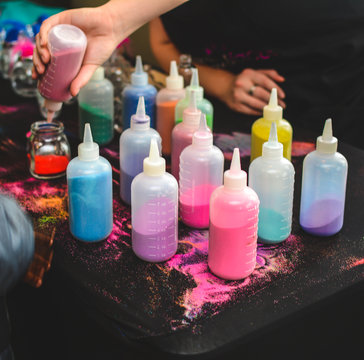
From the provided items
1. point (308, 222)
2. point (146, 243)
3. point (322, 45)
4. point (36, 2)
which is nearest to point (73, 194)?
point (146, 243)

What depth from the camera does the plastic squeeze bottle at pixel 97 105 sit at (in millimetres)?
1518

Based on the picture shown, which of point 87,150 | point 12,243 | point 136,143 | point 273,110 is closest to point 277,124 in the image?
point 273,110

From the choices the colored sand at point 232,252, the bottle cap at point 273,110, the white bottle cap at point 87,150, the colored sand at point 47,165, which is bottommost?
the colored sand at point 47,165

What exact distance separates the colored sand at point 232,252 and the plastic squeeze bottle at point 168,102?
1.82ft

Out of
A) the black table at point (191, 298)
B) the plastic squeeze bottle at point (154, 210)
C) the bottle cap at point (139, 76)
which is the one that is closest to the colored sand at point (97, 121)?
the bottle cap at point (139, 76)

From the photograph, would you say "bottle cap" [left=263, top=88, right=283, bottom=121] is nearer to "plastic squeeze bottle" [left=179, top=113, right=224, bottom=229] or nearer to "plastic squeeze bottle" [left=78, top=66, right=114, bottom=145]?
"plastic squeeze bottle" [left=179, top=113, right=224, bottom=229]

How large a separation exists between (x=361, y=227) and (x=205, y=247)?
0.33m

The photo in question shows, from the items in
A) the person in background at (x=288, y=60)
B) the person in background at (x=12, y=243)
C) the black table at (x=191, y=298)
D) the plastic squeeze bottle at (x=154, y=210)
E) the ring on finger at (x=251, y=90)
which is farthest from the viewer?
the ring on finger at (x=251, y=90)

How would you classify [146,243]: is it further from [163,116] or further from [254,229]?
[163,116]

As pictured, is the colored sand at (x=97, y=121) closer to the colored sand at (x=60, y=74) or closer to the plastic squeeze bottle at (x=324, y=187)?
the colored sand at (x=60, y=74)

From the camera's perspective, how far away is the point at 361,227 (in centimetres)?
113

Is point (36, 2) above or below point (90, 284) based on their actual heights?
below

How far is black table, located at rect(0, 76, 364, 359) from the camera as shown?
863 mm

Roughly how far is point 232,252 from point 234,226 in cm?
5
